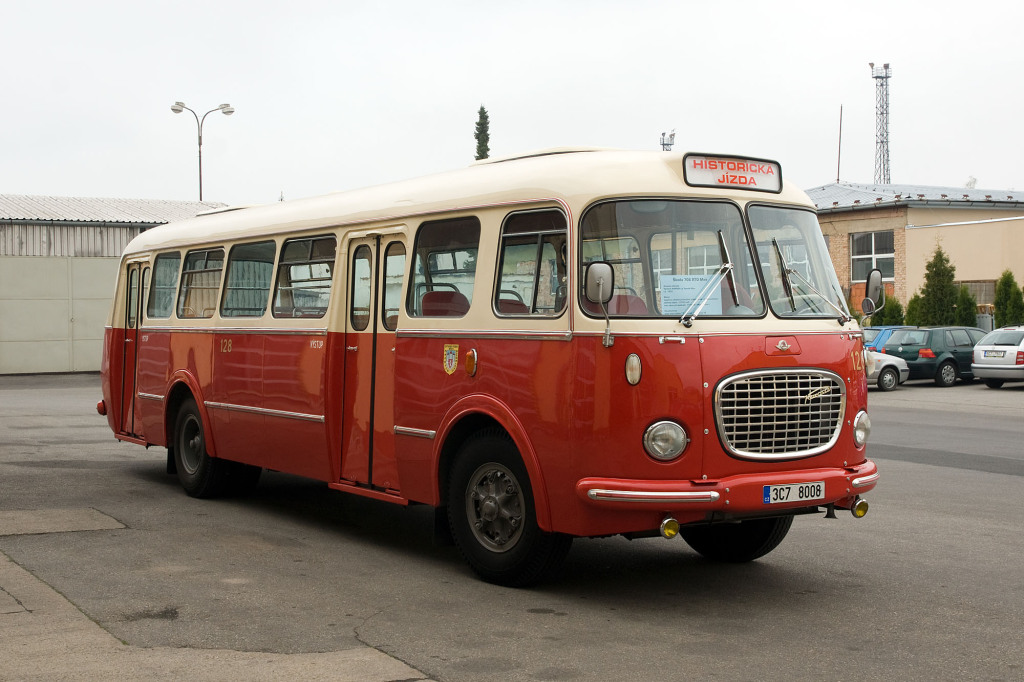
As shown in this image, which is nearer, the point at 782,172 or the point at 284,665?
the point at 284,665

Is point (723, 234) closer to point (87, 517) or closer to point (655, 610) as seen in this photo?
point (655, 610)

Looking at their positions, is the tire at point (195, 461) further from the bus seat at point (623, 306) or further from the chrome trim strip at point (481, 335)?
the bus seat at point (623, 306)

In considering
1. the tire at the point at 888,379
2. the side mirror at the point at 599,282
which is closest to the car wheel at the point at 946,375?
the tire at the point at 888,379

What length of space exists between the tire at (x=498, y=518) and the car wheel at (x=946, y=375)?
86.9 ft

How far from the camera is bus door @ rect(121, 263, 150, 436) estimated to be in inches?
532

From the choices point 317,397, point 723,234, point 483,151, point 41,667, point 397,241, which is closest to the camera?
point 41,667

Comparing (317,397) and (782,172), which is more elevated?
(782,172)

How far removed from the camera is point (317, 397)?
986cm

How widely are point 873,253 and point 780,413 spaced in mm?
47296

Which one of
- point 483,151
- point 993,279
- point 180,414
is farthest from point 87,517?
point 483,151

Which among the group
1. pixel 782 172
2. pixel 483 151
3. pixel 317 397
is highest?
pixel 483 151

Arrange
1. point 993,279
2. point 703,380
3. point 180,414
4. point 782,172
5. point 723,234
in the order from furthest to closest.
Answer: point 993,279 → point 180,414 → point 782,172 → point 723,234 → point 703,380

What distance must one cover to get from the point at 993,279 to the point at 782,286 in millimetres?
42783

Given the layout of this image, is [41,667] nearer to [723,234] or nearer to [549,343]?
[549,343]
